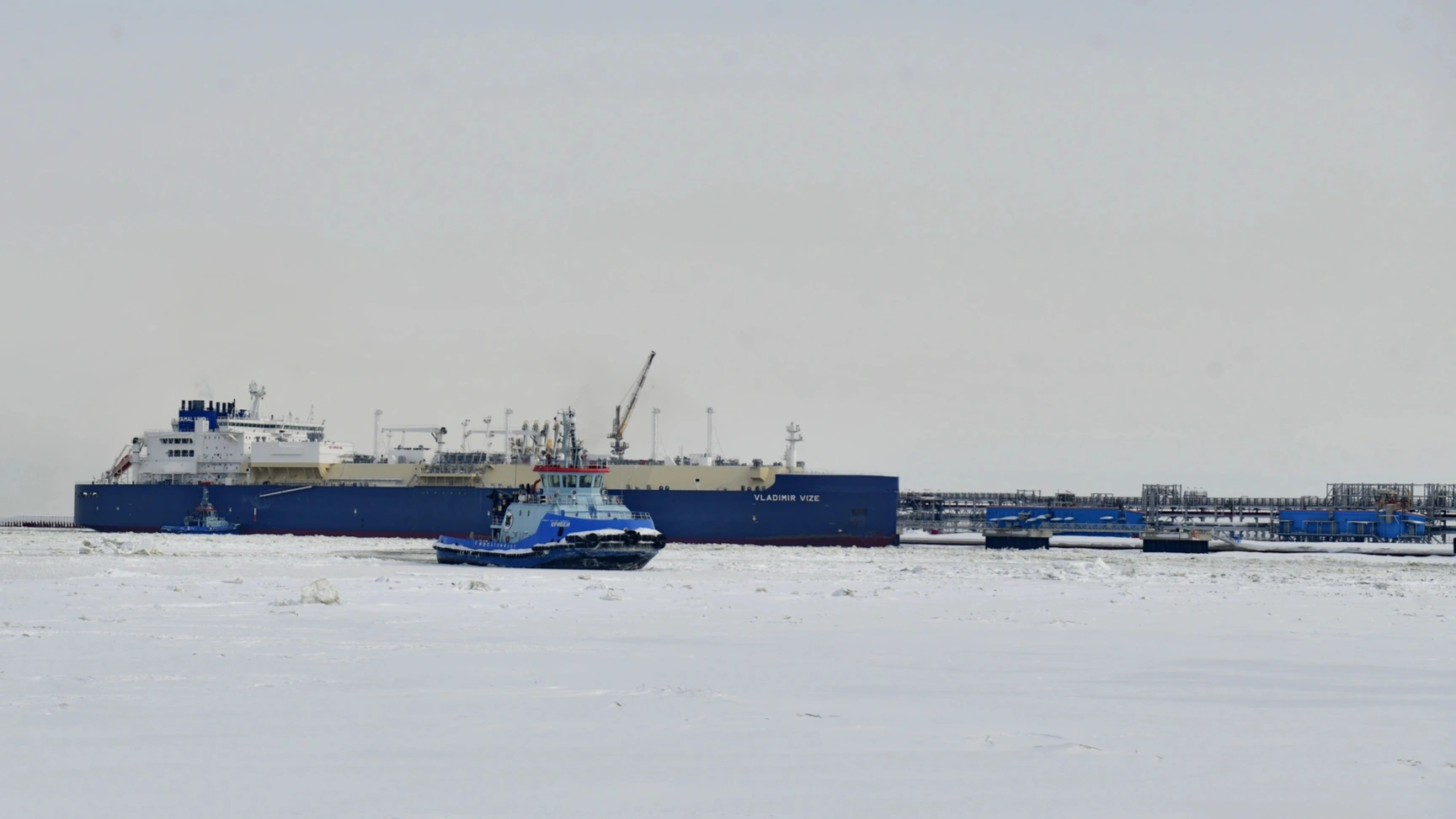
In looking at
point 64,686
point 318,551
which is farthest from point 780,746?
point 318,551

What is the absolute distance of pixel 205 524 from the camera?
239 ft

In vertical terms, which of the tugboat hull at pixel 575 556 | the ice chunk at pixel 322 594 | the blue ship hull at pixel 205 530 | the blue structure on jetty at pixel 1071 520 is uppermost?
the blue structure on jetty at pixel 1071 520

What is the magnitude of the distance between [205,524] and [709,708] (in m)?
66.8

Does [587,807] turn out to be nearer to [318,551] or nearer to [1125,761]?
[1125,761]

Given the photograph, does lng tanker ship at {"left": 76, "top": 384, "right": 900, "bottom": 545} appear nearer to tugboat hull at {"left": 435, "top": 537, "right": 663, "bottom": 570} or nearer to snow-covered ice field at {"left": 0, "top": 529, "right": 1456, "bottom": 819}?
tugboat hull at {"left": 435, "top": 537, "right": 663, "bottom": 570}

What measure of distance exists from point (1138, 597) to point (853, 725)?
17.2m

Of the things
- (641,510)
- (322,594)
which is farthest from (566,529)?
(641,510)

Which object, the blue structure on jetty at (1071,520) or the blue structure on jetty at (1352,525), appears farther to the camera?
the blue structure on jetty at (1071,520)

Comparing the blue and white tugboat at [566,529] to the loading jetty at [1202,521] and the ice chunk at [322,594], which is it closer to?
the ice chunk at [322,594]

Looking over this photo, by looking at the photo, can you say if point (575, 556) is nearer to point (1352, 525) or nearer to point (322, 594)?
point (322, 594)

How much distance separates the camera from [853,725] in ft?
36.7

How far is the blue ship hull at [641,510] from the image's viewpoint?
222 ft

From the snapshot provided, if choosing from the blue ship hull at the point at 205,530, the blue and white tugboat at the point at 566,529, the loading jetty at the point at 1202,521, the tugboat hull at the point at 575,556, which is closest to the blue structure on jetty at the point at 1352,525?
the loading jetty at the point at 1202,521

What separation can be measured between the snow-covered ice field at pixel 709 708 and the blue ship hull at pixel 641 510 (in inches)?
1714
